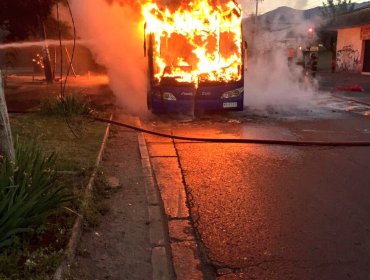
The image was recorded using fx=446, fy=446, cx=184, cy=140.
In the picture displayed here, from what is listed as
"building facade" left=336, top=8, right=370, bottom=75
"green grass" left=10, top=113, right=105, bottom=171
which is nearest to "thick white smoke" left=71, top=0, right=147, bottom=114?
"green grass" left=10, top=113, right=105, bottom=171

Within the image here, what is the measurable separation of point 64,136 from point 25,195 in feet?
17.1

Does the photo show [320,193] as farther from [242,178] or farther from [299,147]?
[299,147]

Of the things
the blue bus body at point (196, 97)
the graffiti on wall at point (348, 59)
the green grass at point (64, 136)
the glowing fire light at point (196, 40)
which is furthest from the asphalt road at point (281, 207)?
the graffiti on wall at point (348, 59)

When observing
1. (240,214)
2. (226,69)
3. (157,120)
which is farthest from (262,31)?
(240,214)

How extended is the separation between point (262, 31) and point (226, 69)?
8598mm

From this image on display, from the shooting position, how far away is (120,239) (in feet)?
15.3

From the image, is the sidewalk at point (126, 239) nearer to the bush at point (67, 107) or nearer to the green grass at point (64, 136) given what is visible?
the green grass at point (64, 136)

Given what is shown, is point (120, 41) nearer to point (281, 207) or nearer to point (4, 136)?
point (281, 207)

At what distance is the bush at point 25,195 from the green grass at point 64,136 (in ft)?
4.91

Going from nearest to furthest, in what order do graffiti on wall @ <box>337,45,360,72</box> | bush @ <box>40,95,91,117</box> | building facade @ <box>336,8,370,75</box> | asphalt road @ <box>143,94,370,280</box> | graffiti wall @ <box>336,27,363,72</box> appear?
asphalt road @ <box>143,94,370,280</box> < bush @ <box>40,95,91,117</box> < building facade @ <box>336,8,370,75</box> < graffiti wall @ <box>336,27,363,72</box> < graffiti on wall @ <box>337,45,360,72</box>

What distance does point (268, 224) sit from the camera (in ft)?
16.8

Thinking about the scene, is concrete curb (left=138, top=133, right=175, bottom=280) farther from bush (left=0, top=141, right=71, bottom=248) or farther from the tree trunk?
the tree trunk

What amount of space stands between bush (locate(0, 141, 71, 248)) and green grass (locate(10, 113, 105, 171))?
1.50 meters

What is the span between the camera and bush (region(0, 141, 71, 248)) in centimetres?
388
